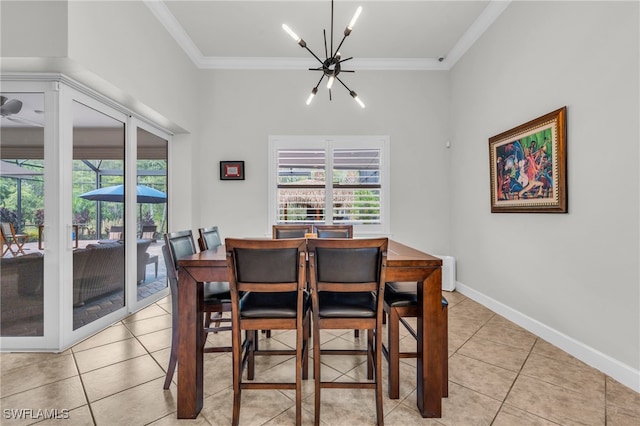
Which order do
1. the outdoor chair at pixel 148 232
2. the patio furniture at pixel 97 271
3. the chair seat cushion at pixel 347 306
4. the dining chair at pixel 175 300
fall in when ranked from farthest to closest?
1. the outdoor chair at pixel 148 232
2. the patio furniture at pixel 97 271
3. the dining chair at pixel 175 300
4. the chair seat cushion at pixel 347 306

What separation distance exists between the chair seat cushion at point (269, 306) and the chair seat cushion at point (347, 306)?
165mm

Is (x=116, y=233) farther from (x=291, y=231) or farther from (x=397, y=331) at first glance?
(x=397, y=331)

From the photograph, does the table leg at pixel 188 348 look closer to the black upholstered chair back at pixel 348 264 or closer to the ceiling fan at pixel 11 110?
the black upholstered chair back at pixel 348 264

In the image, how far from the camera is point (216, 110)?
4.15 meters

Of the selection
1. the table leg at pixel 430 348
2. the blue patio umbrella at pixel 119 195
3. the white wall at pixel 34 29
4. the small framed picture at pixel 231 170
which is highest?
the white wall at pixel 34 29

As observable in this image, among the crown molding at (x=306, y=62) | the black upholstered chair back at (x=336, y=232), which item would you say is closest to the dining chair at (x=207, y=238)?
the black upholstered chair back at (x=336, y=232)

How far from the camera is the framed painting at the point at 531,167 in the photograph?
7.74 ft

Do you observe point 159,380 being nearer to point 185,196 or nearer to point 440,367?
point 440,367

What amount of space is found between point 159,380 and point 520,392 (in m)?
2.41

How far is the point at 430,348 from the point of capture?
1.60 meters

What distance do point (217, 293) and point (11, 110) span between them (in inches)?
92.0

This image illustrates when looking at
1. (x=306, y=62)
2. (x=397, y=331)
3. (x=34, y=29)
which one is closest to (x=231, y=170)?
(x=306, y=62)

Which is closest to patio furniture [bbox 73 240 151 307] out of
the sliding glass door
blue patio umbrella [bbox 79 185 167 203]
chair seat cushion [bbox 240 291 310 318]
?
the sliding glass door

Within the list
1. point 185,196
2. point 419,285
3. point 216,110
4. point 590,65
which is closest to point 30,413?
point 419,285
